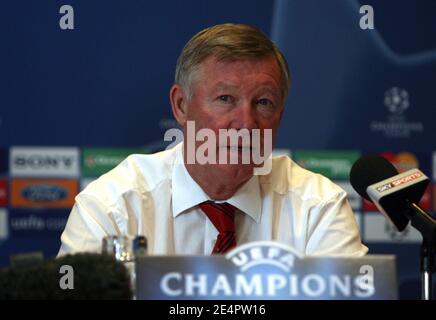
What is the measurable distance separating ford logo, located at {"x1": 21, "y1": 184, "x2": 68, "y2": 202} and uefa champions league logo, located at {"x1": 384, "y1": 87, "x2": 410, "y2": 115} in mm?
1374

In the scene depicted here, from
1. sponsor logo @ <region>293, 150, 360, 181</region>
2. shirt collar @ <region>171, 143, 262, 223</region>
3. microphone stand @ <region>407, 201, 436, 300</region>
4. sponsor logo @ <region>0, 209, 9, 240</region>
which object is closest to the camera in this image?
microphone stand @ <region>407, 201, 436, 300</region>

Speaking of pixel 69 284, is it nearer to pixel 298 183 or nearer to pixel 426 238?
pixel 426 238

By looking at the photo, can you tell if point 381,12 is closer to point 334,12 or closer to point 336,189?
point 334,12

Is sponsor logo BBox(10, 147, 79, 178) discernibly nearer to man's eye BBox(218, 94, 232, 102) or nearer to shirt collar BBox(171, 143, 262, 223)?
shirt collar BBox(171, 143, 262, 223)

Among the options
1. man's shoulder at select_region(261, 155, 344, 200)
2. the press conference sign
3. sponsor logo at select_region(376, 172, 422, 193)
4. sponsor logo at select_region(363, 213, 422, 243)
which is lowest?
sponsor logo at select_region(363, 213, 422, 243)

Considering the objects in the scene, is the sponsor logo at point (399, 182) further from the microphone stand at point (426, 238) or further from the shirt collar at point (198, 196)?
the shirt collar at point (198, 196)

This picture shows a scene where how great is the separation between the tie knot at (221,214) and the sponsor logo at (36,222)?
1.35m

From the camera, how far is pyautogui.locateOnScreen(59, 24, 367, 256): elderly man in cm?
200

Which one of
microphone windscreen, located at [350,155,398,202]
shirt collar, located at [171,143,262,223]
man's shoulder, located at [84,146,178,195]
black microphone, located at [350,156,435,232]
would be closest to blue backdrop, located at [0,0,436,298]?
man's shoulder, located at [84,146,178,195]

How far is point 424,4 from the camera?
3475 millimetres

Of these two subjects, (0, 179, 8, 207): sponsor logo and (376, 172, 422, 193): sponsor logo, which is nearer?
(376, 172, 422, 193): sponsor logo

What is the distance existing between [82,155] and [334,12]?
47.0 inches

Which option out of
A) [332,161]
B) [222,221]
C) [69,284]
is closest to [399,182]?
[69,284]

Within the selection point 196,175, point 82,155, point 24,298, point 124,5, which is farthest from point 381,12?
point 24,298
